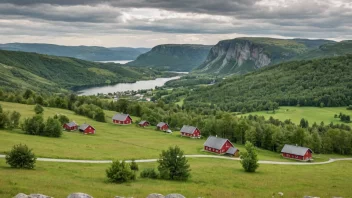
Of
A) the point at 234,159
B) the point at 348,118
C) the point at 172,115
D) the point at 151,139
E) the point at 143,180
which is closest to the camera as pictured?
the point at 143,180

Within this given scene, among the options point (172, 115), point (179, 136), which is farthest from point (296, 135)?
point (172, 115)

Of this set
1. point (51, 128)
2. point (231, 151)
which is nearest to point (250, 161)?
point (231, 151)

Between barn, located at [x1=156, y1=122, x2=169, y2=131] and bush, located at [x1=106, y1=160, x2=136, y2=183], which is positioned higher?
bush, located at [x1=106, y1=160, x2=136, y2=183]

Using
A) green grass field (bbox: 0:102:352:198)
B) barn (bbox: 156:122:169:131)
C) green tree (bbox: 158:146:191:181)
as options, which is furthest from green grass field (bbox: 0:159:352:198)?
barn (bbox: 156:122:169:131)

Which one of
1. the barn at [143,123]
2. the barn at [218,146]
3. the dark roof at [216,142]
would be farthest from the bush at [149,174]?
the barn at [143,123]

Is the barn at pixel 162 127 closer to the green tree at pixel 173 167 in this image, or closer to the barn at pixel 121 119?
the barn at pixel 121 119

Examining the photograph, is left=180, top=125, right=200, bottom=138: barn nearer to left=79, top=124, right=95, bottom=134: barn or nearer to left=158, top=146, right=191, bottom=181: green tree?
left=79, top=124, right=95, bottom=134: barn

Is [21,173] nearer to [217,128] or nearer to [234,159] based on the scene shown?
[234,159]
